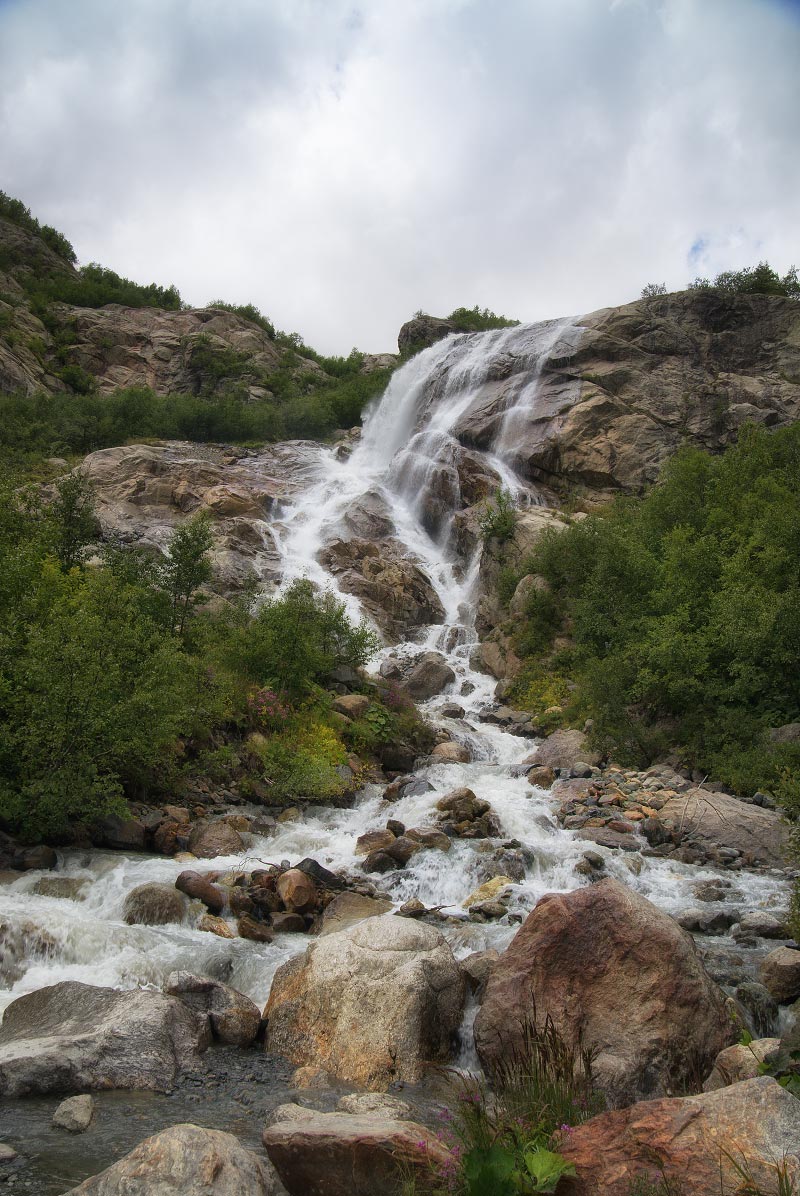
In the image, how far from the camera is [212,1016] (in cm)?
768

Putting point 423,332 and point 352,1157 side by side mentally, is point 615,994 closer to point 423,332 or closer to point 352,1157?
point 352,1157

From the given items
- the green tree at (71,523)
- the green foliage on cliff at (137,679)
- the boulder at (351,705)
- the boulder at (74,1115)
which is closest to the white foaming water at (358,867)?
the green foliage on cliff at (137,679)

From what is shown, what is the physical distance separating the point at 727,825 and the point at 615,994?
7838 mm

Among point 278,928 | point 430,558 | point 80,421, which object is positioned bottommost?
point 278,928

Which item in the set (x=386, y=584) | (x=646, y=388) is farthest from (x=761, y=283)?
(x=386, y=584)

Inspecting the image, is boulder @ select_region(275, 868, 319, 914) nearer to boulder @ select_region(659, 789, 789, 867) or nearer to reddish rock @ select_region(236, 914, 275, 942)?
reddish rock @ select_region(236, 914, 275, 942)

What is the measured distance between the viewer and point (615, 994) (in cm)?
684

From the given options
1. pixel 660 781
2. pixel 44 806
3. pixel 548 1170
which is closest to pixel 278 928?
pixel 44 806

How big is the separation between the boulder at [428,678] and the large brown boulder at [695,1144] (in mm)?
21176

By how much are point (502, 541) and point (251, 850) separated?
21700 mm

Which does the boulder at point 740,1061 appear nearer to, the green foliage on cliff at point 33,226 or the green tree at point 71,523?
the green tree at point 71,523

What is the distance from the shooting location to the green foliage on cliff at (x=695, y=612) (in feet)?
54.8

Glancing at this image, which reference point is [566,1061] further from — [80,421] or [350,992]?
[80,421]

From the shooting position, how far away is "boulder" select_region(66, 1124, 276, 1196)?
419 centimetres
